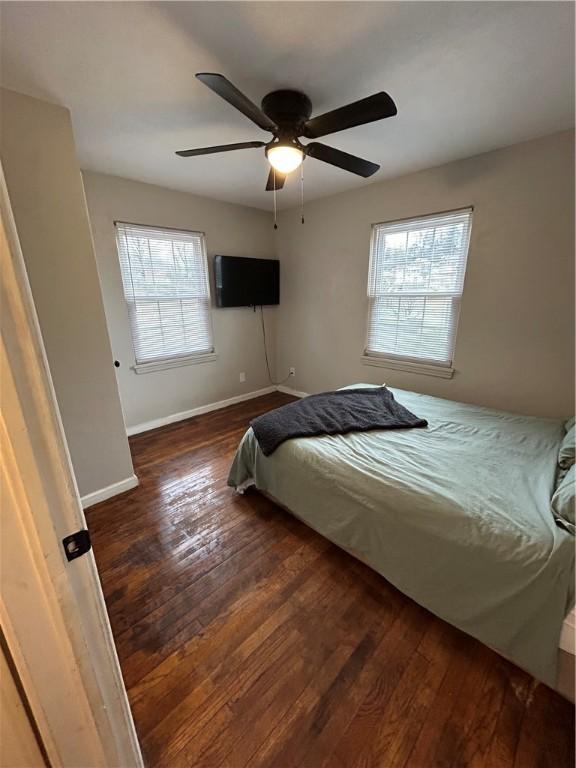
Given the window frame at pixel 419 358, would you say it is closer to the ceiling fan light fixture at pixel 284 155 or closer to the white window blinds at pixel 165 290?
the ceiling fan light fixture at pixel 284 155

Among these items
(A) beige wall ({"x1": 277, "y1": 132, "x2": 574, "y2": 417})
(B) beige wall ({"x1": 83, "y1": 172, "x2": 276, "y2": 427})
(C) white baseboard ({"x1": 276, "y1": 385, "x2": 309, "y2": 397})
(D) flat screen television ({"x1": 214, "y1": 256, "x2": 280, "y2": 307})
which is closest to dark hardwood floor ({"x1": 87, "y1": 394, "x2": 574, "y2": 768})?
(B) beige wall ({"x1": 83, "y1": 172, "x2": 276, "y2": 427})

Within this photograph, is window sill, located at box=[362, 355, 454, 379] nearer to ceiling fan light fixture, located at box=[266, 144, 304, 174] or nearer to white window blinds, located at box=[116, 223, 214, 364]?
white window blinds, located at box=[116, 223, 214, 364]

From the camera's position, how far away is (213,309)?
3705mm

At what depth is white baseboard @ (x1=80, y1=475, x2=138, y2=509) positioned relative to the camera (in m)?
2.17

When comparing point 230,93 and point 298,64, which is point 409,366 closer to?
point 298,64

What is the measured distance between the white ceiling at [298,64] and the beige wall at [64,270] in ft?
0.68

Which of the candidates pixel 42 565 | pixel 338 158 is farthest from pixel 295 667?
pixel 338 158

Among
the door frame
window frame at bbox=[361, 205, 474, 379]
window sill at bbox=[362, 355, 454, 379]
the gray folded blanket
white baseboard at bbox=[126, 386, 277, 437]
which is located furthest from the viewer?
white baseboard at bbox=[126, 386, 277, 437]

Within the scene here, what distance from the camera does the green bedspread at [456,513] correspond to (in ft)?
3.67

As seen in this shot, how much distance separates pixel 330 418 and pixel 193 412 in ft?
7.17

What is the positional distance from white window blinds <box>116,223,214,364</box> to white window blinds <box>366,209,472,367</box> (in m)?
1.99

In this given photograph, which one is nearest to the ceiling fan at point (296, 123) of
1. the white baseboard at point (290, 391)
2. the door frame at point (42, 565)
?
the door frame at point (42, 565)

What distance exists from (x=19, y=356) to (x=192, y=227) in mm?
3365

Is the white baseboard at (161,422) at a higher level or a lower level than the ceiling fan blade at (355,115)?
lower
